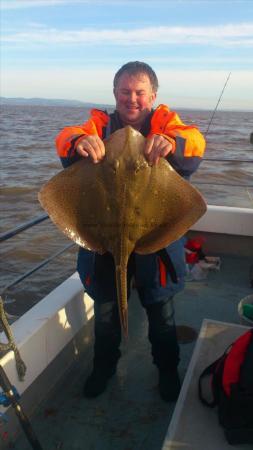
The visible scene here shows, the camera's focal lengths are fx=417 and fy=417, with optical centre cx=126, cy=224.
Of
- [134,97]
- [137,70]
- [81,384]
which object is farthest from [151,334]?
[137,70]

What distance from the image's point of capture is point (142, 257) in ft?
9.60

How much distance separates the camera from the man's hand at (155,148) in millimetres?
2236

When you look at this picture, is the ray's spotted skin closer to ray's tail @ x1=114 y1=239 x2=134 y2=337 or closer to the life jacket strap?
ray's tail @ x1=114 y1=239 x2=134 y2=337

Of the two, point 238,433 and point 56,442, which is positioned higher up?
point 238,433

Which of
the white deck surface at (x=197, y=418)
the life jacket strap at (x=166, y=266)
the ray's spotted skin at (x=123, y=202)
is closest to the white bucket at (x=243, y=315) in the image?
the white deck surface at (x=197, y=418)

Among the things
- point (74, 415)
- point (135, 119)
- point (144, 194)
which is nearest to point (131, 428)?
point (74, 415)

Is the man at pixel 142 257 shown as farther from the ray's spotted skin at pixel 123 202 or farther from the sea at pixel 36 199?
the sea at pixel 36 199

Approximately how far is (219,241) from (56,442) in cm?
364

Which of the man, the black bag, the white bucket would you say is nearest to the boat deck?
the man

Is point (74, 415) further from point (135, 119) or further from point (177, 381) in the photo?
point (135, 119)

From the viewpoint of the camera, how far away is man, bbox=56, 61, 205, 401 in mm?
2463

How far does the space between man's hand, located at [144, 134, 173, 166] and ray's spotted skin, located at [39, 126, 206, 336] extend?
3cm

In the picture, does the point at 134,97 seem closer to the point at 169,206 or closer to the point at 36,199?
the point at 169,206

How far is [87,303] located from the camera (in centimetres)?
403
